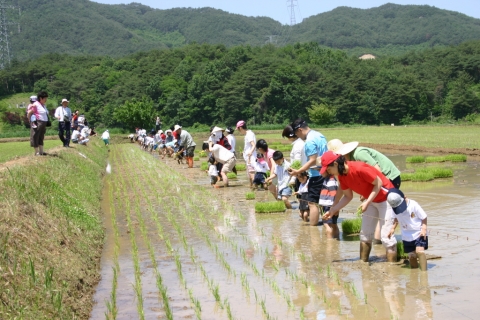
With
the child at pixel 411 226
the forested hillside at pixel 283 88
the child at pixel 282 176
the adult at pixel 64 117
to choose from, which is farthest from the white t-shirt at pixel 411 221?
the forested hillside at pixel 283 88

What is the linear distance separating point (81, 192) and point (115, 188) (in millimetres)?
4265

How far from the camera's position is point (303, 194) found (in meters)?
9.16

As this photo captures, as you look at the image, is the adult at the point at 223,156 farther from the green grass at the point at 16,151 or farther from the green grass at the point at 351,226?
the green grass at the point at 351,226

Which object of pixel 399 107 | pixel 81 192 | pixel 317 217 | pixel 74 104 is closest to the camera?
pixel 317 217

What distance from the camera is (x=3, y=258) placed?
5312 millimetres

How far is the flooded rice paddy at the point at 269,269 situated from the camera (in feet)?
17.6

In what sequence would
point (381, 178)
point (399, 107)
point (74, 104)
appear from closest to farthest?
Answer: point (381, 178) < point (399, 107) < point (74, 104)

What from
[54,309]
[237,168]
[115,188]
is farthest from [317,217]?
[237,168]

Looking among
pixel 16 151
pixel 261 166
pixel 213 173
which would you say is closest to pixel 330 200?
pixel 261 166

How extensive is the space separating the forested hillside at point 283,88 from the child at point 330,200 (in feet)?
183

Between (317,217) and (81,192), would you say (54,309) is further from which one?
(81,192)

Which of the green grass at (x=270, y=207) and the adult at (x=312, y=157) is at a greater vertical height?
the adult at (x=312, y=157)

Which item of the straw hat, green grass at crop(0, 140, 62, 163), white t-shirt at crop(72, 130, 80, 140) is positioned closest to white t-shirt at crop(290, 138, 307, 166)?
the straw hat

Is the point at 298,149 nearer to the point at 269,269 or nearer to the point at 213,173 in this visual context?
the point at 269,269
